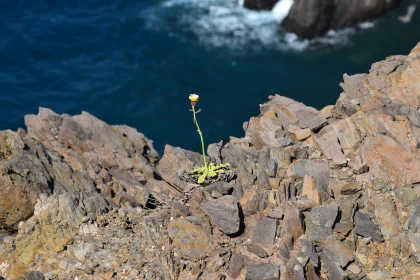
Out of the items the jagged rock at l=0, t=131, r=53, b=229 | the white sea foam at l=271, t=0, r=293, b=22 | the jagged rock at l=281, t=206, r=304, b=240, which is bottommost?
the jagged rock at l=281, t=206, r=304, b=240

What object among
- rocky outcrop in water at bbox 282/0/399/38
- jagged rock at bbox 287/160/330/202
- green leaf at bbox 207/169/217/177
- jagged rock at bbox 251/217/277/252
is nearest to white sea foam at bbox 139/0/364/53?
rocky outcrop in water at bbox 282/0/399/38

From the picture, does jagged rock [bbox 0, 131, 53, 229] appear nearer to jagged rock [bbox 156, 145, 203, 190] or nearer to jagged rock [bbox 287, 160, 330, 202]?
jagged rock [bbox 156, 145, 203, 190]

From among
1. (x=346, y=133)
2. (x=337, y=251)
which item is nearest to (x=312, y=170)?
(x=346, y=133)

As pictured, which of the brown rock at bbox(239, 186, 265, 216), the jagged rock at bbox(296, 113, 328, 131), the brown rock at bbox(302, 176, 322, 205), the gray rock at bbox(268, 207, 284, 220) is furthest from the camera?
the jagged rock at bbox(296, 113, 328, 131)

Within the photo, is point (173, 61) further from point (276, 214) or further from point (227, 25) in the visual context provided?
point (276, 214)

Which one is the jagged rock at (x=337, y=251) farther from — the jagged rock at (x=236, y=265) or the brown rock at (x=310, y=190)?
the jagged rock at (x=236, y=265)

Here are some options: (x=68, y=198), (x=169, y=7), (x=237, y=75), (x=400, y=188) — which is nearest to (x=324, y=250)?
(x=400, y=188)
